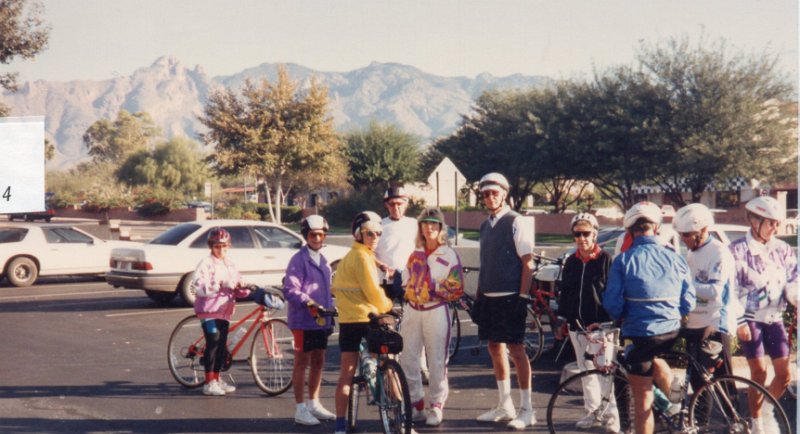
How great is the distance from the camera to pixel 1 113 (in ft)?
90.1

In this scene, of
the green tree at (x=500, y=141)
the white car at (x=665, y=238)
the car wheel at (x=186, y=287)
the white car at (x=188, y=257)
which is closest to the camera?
the white car at (x=665, y=238)

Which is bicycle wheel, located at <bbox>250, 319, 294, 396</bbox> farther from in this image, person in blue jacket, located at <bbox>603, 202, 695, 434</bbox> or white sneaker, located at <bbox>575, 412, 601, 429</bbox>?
person in blue jacket, located at <bbox>603, 202, 695, 434</bbox>

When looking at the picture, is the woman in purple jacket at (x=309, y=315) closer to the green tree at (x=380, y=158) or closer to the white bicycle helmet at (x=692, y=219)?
the white bicycle helmet at (x=692, y=219)

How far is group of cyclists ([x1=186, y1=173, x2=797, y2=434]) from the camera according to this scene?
5629mm

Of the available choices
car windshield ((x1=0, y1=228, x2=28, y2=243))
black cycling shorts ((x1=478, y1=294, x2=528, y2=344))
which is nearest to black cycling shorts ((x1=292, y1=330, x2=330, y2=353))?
black cycling shorts ((x1=478, y1=294, x2=528, y2=344))

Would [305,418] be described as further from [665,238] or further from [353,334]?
[665,238]

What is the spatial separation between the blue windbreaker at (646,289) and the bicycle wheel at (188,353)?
446 cm

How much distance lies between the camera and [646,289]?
5.57 metres

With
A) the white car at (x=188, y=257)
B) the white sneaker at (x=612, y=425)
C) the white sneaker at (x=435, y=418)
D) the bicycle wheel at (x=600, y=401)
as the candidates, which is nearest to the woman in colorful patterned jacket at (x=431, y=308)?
the white sneaker at (x=435, y=418)

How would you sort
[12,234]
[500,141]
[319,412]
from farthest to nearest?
[500,141]
[12,234]
[319,412]

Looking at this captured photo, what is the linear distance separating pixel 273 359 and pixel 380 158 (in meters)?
49.0

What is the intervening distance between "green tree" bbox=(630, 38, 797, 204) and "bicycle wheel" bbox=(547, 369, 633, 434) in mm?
27422

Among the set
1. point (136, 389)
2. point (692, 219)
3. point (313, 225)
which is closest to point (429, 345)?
point (313, 225)

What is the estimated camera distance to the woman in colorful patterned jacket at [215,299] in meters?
8.12
